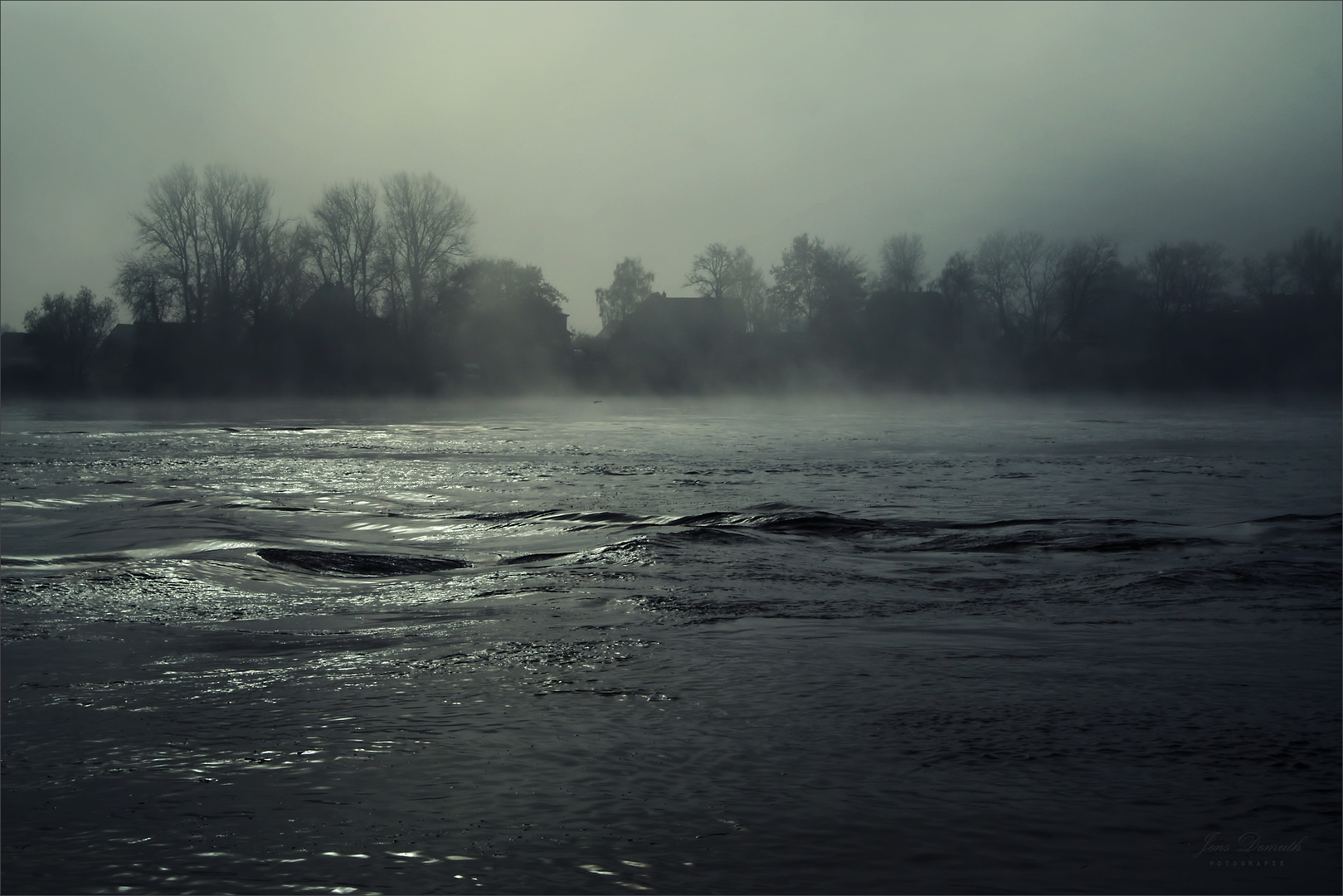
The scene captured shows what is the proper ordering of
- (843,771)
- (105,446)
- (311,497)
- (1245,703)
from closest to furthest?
1. (843,771)
2. (1245,703)
3. (311,497)
4. (105,446)

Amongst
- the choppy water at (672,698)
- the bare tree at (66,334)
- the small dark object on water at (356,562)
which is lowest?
the choppy water at (672,698)

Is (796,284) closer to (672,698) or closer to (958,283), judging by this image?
(958,283)

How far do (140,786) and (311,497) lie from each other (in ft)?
28.2

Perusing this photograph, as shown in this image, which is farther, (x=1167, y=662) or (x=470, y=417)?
(x=470, y=417)

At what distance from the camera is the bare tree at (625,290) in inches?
3297

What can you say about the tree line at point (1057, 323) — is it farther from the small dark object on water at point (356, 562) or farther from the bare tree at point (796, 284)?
the small dark object on water at point (356, 562)

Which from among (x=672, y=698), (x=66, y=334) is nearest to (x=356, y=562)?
(x=672, y=698)

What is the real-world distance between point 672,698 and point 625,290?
81.0 meters

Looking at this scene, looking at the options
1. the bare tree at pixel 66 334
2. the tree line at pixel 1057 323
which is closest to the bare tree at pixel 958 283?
the tree line at pixel 1057 323

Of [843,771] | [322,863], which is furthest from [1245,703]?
[322,863]

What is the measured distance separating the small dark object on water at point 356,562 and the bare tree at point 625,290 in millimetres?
76243

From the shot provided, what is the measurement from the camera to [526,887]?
8.46 ft

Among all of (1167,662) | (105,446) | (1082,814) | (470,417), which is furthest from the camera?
(470,417)

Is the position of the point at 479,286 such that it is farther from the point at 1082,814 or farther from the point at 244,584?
the point at 1082,814
